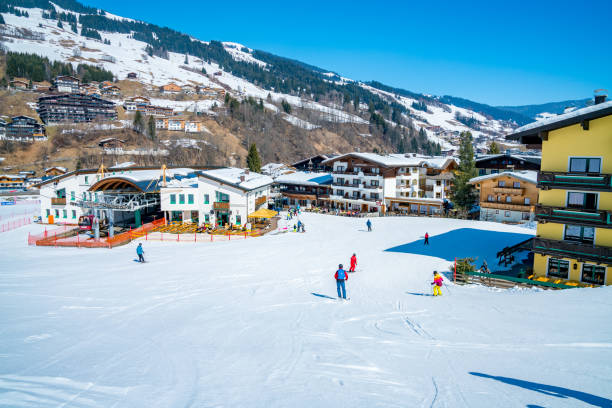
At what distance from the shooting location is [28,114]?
108875mm

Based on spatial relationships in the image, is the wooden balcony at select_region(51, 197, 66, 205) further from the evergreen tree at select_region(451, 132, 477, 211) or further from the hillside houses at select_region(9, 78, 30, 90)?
the hillside houses at select_region(9, 78, 30, 90)

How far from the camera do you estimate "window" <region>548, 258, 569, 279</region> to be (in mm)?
18875

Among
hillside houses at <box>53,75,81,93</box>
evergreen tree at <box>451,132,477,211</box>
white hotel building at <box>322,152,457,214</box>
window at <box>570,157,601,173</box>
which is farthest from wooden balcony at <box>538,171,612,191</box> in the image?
hillside houses at <box>53,75,81,93</box>

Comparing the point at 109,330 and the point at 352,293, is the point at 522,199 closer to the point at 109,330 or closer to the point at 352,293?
the point at 352,293

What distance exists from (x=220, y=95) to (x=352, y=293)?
16957 cm

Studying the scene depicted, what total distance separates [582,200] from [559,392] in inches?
640

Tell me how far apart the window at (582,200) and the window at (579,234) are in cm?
108

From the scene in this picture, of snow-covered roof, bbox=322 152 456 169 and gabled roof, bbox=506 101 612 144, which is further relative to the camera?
snow-covered roof, bbox=322 152 456 169

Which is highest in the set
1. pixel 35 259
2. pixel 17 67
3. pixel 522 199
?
pixel 17 67

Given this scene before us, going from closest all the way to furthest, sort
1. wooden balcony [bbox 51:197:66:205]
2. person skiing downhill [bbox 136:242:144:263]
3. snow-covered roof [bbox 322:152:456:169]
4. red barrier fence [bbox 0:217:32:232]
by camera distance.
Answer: person skiing downhill [bbox 136:242:144:263] < red barrier fence [bbox 0:217:32:232] < wooden balcony [bbox 51:197:66:205] < snow-covered roof [bbox 322:152:456:169]

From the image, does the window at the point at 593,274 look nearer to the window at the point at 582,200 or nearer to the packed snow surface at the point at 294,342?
the window at the point at 582,200

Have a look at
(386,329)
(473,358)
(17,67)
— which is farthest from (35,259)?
(17,67)

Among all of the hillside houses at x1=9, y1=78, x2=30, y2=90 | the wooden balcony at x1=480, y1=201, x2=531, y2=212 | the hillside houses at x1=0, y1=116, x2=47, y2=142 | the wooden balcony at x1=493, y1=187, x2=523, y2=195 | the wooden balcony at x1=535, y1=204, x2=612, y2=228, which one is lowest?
the wooden balcony at x1=480, y1=201, x2=531, y2=212

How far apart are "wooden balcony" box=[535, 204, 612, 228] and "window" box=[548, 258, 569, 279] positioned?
7.29 ft
